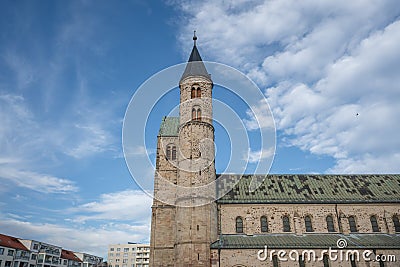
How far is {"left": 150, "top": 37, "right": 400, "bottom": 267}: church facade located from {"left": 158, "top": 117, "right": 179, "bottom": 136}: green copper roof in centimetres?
282

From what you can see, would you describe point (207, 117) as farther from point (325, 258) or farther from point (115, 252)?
point (115, 252)

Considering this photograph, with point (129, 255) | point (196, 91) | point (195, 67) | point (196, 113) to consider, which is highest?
point (195, 67)

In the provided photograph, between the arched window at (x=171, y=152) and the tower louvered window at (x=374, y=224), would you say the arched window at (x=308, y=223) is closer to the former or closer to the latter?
the tower louvered window at (x=374, y=224)

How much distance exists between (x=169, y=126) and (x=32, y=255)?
2244 inches

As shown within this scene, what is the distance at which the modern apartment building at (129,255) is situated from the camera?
137 metres

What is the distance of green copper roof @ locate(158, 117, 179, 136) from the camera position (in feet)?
149

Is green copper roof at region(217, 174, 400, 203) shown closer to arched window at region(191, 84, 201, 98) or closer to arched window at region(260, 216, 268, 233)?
arched window at region(260, 216, 268, 233)

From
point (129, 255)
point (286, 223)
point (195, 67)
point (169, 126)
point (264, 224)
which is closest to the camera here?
point (264, 224)

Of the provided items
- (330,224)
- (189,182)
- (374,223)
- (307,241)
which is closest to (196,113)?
(189,182)

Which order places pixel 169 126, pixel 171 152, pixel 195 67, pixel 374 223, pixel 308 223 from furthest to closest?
1. pixel 169 126
2. pixel 171 152
3. pixel 195 67
4. pixel 374 223
5. pixel 308 223

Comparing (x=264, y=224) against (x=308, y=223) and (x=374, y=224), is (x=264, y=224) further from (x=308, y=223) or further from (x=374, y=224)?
(x=374, y=224)

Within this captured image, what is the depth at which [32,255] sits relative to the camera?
78.4 m

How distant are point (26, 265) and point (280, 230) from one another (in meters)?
66.0

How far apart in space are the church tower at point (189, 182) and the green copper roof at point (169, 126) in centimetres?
45
